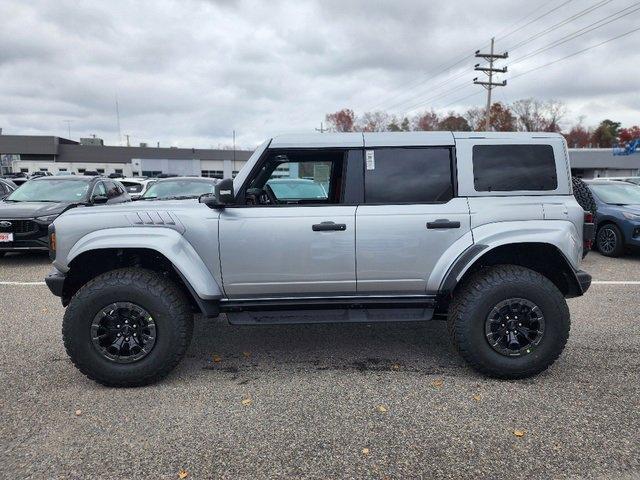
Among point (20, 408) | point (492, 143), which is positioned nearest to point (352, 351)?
point (492, 143)

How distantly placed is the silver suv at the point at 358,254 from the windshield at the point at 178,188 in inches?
231

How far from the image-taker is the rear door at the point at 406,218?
359 cm

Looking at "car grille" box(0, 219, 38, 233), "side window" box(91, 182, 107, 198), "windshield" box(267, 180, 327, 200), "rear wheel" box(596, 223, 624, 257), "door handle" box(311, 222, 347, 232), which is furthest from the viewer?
"side window" box(91, 182, 107, 198)

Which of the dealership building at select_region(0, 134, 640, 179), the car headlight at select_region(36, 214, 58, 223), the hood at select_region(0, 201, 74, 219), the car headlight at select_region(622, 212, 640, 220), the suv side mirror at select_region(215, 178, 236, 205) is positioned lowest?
the car headlight at select_region(622, 212, 640, 220)

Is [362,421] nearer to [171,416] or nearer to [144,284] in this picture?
[171,416]

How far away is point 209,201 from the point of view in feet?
12.1

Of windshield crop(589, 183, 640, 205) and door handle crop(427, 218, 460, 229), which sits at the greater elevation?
windshield crop(589, 183, 640, 205)

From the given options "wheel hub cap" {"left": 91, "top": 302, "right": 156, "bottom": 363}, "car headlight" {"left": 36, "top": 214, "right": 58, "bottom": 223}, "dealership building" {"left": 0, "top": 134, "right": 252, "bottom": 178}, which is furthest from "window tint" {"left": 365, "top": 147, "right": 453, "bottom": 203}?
"dealership building" {"left": 0, "top": 134, "right": 252, "bottom": 178}

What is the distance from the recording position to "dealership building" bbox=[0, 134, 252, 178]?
64750 mm

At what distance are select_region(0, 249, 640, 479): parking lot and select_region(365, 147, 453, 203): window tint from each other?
1480mm

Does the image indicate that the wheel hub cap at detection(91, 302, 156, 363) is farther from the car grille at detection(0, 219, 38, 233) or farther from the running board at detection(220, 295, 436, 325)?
the car grille at detection(0, 219, 38, 233)

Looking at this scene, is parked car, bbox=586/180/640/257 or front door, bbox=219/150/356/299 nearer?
front door, bbox=219/150/356/299

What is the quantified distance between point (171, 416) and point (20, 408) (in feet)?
→ 3.67

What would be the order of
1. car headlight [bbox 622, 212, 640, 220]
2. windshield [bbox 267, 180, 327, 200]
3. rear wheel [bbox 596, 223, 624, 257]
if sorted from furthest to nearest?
rear wheel [bbox 596, 223, 624, 257]
car headlight [bbox 622, 212, 640, 220]
windshield [bbox 267, 180, 327, 200]
